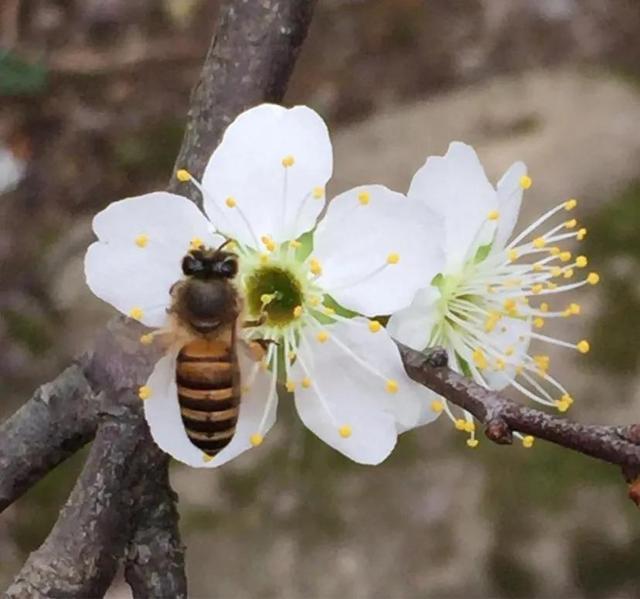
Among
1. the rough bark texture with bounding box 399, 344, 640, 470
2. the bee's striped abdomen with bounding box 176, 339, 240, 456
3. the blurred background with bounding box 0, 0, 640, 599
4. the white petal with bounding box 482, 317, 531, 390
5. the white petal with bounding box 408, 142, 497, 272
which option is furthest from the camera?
the blurred background with bounding box 0, 0, 640, 599

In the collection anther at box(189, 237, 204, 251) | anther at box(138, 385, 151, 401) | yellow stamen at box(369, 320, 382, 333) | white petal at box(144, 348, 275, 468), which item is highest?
anther at box(189, 237, 204, 251)

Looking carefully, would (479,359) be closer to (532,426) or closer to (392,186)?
(532,426)

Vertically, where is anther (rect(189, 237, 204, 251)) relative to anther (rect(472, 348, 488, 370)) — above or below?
above

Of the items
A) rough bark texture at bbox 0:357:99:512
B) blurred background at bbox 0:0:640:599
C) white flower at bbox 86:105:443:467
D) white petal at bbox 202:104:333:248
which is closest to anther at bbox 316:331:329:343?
white flower at bbox 86:105:443:467

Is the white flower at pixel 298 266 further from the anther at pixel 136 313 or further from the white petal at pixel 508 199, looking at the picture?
the white petal at pixel 508 199

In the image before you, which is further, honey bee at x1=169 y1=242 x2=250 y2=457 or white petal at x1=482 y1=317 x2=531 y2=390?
white petal at x1=482 y1=317 x2=531 y2=390

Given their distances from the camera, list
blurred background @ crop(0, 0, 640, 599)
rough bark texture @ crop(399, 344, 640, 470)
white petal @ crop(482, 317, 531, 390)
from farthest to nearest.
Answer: blurred background @ crop(0, 0, 640, 599), white petal @ crop(482, 317, 531, 390), rough bark texture @ crop(399, 344, 640, 470)

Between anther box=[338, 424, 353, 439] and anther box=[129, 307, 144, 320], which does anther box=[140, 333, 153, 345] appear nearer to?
anther box=[129, 307, 144, 320]
